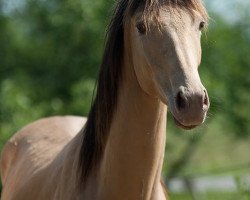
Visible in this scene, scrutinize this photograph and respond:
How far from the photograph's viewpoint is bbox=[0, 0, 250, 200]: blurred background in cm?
1188

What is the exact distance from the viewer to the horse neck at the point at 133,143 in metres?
3.45

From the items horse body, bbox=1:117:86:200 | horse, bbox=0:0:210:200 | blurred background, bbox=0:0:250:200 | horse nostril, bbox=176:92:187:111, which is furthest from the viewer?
blurred background, bbox=0:0:250:200

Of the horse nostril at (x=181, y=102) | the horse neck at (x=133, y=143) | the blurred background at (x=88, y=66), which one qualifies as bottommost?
the blurred background at (x=88, y=66)

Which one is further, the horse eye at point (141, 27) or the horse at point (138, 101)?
the horse eye at point (141, 27)

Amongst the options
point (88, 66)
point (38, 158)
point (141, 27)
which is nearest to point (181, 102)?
point (141, 27)

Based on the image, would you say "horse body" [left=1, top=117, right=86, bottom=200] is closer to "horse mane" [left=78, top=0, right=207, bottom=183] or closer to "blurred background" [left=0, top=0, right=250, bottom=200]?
"horse mane" [left=78, top=0, right=207, bottom=183]

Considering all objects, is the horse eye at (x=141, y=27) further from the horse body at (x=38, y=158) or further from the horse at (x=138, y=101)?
the horse body at (x=38, y=158)

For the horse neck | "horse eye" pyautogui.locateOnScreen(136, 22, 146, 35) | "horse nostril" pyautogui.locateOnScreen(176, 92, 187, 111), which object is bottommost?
the horse neck

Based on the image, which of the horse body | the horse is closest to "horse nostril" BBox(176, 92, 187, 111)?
the horse

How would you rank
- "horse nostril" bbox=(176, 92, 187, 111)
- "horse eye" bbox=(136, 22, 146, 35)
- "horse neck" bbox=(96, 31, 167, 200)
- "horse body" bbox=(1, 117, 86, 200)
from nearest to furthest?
1. "horse nostril" bbox=(176, 92, 187, 111)
2. "horse eye" bbox=(136, 22, 146, 35)
3. "horse neck" bbox=(96, 31, 167, 200)
4. "horse body" bbox=(1, 117, 86, 200)

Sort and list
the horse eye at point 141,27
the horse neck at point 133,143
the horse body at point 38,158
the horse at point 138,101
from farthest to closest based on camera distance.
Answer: the horse body at point 38,158, the horse neck at point 133,143, the horse eye at point 141,27, the horse at point 138,101

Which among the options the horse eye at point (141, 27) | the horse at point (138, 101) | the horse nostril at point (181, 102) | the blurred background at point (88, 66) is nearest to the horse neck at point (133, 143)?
the horse at point (138, 101)

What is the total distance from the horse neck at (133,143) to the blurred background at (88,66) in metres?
5.41

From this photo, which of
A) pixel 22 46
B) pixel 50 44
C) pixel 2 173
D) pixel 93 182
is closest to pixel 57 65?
pixel 50 44
